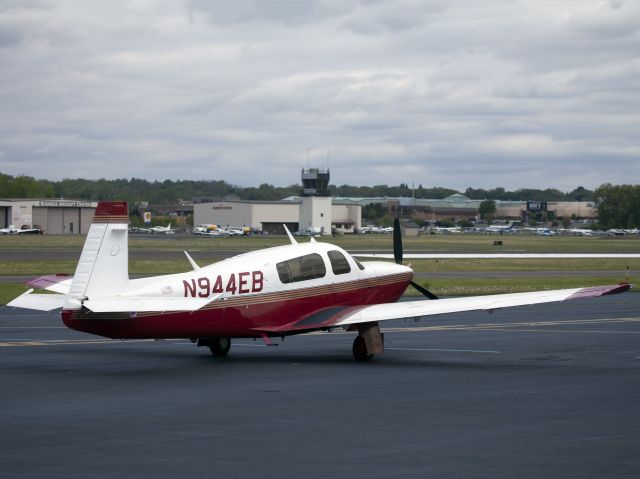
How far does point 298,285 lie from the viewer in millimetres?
20812

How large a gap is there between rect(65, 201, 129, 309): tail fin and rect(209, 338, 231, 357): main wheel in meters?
3.45

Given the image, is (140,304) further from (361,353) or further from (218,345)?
(361,353)

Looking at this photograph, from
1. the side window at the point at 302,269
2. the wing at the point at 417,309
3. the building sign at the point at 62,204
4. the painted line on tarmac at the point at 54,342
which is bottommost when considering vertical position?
the painted line on tarmac at the point at 54,342

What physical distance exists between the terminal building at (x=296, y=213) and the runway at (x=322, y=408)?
136 meters

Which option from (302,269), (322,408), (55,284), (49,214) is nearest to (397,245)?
(302,269)

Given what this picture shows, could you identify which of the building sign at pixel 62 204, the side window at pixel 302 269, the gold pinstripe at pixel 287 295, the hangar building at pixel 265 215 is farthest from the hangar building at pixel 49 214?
the side window at pixel 302 269

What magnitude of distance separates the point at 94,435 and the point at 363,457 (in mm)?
3479

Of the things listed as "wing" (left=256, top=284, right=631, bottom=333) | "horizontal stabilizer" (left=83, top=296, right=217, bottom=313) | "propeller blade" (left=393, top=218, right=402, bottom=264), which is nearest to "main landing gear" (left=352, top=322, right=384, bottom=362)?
"wing" (left=256, top=284, right=631, bottom=333)

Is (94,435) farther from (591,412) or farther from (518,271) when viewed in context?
(518,271)

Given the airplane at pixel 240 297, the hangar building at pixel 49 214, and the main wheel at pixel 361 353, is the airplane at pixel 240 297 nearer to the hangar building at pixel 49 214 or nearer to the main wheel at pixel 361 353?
the main wheel at pixel 361 353

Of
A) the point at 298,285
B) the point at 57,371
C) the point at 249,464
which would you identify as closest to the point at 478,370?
the point at 298,285

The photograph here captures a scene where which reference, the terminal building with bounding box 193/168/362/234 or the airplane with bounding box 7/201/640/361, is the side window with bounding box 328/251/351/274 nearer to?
the airplane with bounding box 7/201/640/361

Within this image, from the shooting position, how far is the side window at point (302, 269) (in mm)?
20688

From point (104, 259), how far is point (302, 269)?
4.48 meters
